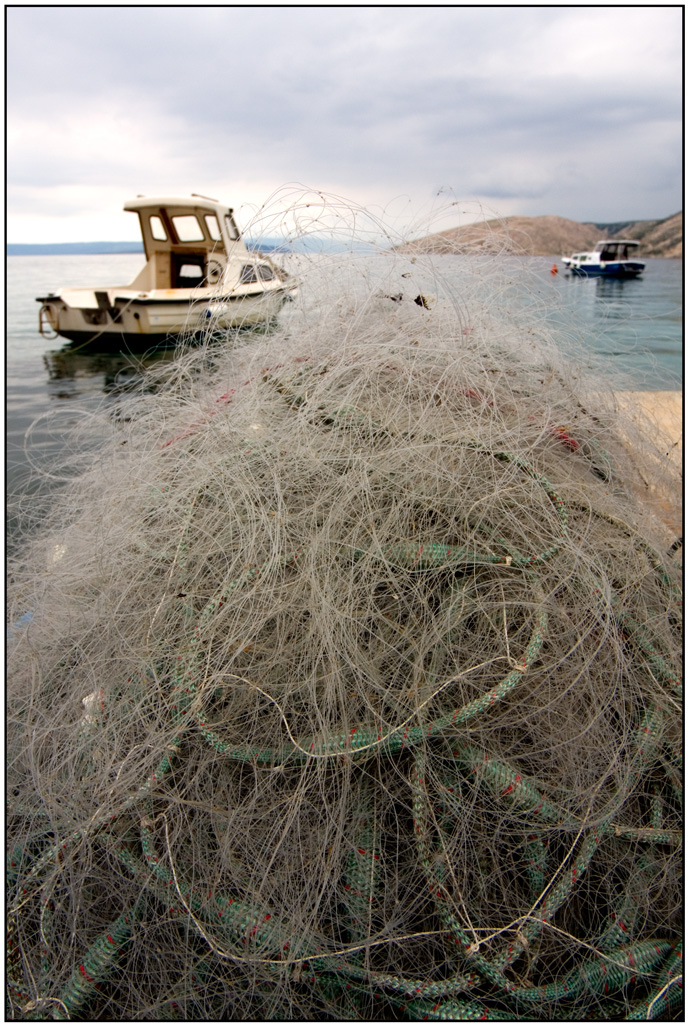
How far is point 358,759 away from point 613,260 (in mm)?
38388

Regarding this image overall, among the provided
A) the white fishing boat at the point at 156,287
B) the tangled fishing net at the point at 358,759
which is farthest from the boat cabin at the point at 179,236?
the tangled fishing net at the point at 358,759

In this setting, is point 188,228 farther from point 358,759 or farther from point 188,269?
point 358,759

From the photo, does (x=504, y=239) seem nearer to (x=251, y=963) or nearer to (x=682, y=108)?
(x=682, y=108)

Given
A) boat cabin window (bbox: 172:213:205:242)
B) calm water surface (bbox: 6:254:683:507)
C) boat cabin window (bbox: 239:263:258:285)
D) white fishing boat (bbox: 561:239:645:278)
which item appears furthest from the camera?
white fishing boat (bbox: 561:239:645:278)

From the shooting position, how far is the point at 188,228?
14102 mm

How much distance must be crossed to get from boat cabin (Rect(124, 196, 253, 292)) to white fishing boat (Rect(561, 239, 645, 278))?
83.3 ft

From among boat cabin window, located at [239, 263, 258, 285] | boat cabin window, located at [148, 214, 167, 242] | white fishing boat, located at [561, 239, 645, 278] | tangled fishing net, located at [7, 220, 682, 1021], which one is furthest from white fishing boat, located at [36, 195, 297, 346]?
white fishing boat, located at [561, 239, 645, 278]

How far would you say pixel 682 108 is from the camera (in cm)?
231

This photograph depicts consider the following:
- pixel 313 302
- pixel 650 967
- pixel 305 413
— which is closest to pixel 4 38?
pixel 313 302

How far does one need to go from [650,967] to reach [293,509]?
1.40 metres

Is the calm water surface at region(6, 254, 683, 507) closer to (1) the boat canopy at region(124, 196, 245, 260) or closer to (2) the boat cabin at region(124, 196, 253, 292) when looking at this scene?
(2) the boat cabin at region(124, 196, 253, 292)

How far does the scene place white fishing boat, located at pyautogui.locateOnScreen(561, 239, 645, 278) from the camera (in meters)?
32.8

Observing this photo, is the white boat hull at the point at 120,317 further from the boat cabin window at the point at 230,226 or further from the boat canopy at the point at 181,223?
the boat cabin window at the point at 230,226

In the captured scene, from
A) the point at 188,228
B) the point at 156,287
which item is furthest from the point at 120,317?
the point at 188,228
